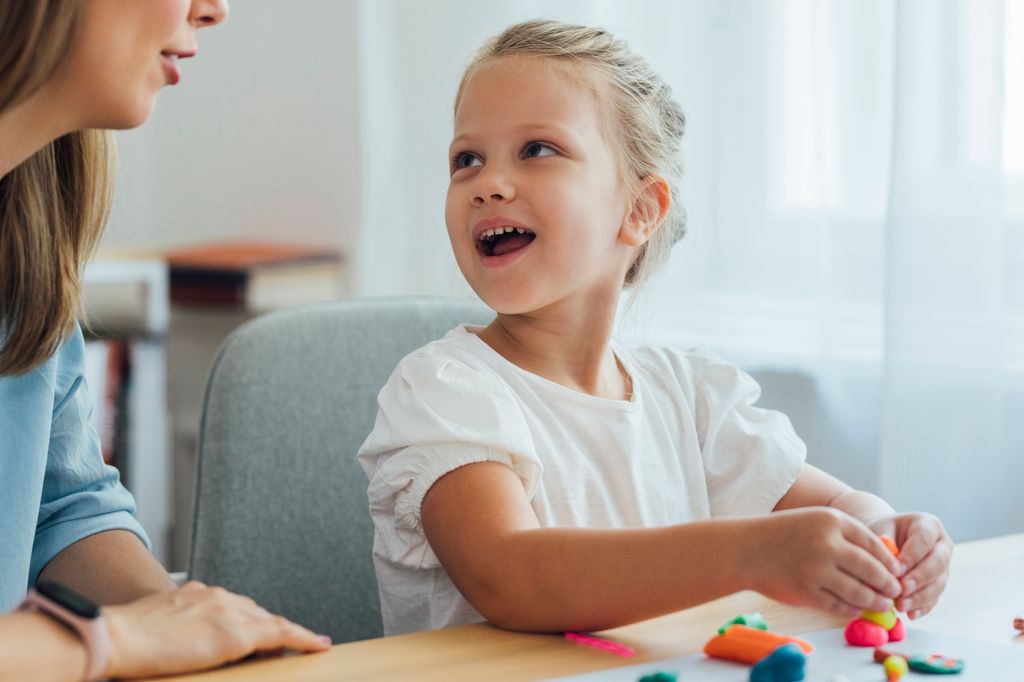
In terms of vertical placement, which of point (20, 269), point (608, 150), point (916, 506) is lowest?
point (916, 506)

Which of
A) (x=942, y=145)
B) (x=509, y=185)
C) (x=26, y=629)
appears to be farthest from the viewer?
(x=942, y=145)

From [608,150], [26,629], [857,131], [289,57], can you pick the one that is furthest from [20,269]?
[289,57]

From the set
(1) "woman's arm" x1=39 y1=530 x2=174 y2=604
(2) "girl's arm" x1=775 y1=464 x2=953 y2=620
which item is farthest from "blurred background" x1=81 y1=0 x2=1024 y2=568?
(1) "woman's arm" x1=39 y1=530 x2=174 y2=604

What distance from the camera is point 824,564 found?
76cm

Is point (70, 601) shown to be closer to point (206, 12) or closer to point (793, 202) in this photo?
point (206, 12)

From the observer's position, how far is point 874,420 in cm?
159

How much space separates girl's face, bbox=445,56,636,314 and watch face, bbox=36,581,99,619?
1.56ft

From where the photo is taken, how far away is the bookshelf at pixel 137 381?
2396 mm

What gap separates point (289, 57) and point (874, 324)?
5.07ft

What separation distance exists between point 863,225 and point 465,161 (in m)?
0.69

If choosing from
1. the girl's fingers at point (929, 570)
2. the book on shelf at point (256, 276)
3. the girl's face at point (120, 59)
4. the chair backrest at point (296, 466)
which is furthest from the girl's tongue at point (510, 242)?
the book on shelf at point (256, 276)

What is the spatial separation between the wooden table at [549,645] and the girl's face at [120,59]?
15.9 inches

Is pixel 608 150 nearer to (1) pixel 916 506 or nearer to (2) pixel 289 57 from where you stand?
(1) pixel 916 506

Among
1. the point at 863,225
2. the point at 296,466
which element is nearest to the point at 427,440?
the point at 296,466
